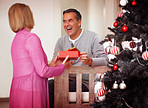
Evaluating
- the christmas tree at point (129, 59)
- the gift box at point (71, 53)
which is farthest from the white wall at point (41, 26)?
the christmas tree at point (129, 59)

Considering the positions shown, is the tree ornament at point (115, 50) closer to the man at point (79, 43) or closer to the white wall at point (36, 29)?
the man at point (79, 43)

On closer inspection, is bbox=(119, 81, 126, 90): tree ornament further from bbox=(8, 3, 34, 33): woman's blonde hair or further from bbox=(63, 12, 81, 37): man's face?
bbox=(63, 12, 81, 37): man's face

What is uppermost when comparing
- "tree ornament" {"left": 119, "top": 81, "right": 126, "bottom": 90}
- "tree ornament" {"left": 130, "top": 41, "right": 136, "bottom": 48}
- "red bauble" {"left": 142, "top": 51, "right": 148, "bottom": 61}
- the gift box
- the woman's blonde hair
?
the woman's blonde hair

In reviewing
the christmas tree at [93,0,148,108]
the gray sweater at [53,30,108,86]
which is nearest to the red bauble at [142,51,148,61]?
the christmas tree at [93,0,148,108]

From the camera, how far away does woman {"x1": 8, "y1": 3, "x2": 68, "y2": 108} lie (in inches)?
72.3

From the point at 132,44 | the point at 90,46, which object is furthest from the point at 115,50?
the point at 90,46

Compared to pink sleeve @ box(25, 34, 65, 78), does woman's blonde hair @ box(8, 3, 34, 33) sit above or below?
above

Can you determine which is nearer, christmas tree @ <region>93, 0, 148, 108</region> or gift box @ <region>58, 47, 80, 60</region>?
christmas tree @ <region>93, 0, 148, 108</region>

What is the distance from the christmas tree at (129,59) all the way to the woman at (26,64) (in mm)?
529

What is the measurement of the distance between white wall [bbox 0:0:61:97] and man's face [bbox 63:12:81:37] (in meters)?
1.59

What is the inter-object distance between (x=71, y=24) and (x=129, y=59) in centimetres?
143

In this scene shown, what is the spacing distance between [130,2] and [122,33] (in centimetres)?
26

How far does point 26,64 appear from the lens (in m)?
1.87

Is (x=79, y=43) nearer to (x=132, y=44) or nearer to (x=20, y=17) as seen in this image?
(x=20, y=17)
